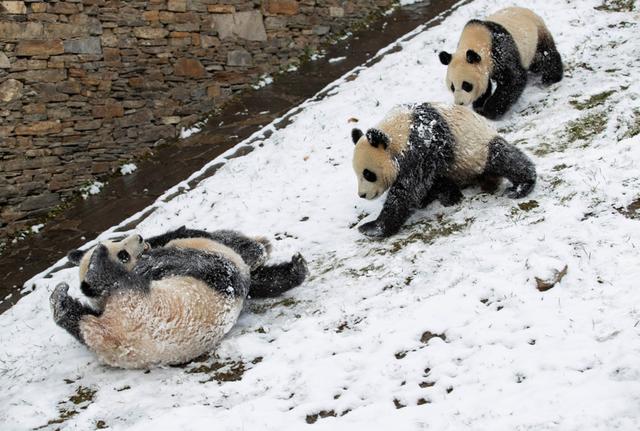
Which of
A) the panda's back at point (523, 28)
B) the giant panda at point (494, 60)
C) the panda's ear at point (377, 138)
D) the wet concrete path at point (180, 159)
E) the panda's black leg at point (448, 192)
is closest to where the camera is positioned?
the panda's ear at point (377, 138)

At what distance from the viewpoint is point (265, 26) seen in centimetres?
1162

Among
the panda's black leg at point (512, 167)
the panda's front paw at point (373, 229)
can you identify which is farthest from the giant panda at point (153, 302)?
the panda's black leg at point (512, 167)

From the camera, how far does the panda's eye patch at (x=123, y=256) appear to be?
5082 mm

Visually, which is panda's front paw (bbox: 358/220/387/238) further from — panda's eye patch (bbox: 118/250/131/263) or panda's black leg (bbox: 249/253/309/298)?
panda's eye patch (bbox: 118/250/131/263)

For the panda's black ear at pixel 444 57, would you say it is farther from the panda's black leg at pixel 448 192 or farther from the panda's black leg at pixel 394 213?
the panda's black leg at pixel 394 213

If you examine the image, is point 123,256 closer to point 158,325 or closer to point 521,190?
point 158,325

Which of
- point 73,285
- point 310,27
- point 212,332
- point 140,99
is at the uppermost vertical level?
point 310,27

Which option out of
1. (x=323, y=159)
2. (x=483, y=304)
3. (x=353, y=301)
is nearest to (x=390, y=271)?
(x=353, y=301)

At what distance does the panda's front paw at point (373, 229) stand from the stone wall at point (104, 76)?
5.62 m

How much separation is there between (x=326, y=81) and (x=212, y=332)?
23.9 feet

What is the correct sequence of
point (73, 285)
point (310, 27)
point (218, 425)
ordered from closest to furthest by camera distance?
point (218, 425) → point (73, 285) → point (310, 27)

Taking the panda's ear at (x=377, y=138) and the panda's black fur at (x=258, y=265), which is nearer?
the panda's black fur at (x=258, y=265)

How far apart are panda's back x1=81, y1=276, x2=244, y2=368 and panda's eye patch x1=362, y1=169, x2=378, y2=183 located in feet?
6.16

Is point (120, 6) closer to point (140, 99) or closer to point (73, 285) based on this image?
point (140, 99)
